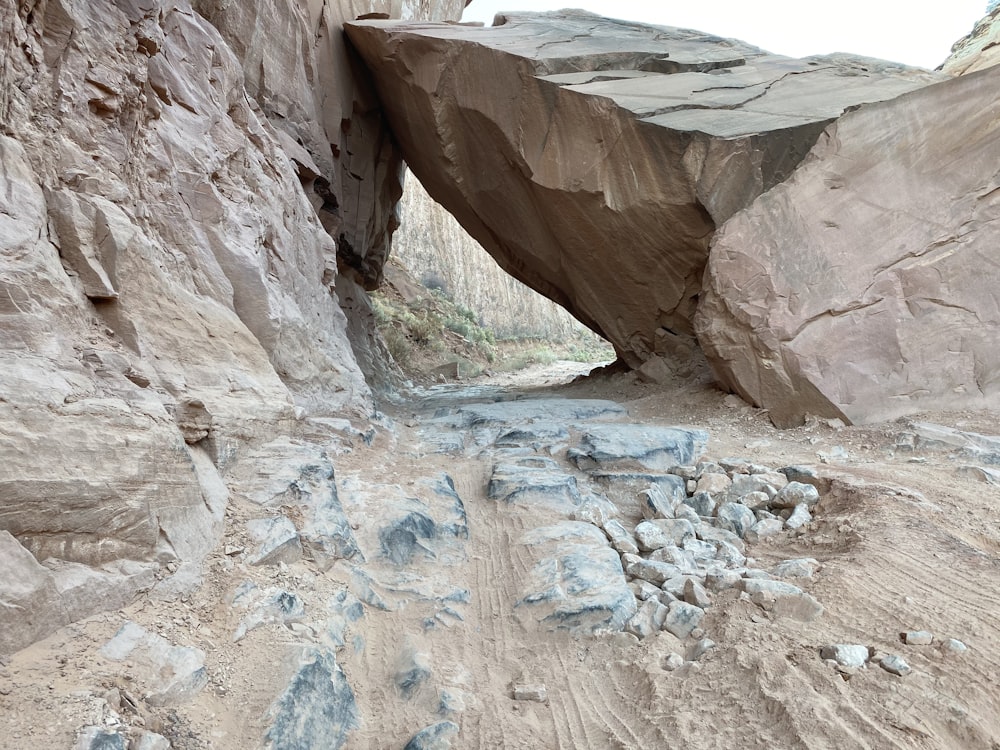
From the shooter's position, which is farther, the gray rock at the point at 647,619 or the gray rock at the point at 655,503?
the gray rock at the point at 655,503

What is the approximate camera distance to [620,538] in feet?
10.4

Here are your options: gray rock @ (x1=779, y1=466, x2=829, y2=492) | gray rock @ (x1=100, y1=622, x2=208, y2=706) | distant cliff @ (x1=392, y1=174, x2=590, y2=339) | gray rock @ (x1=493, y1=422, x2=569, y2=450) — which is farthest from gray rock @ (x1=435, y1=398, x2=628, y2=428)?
distant cliff @ (x1=392, y1=174, x2=590, y2=339)

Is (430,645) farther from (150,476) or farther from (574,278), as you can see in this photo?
(574,278)

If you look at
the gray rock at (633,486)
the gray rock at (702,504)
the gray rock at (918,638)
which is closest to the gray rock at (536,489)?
the gray rock at (633,486)

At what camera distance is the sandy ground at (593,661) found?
1621 millimetres

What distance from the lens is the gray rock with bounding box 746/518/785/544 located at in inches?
127

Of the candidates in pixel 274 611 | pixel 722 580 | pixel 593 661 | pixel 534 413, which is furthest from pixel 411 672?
pixel 534 413

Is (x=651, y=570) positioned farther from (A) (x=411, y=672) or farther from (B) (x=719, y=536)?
(A) (x=411, y=672)

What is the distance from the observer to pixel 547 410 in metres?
6.33

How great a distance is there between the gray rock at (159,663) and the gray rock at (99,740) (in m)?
0.18

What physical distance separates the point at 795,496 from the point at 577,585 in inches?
65.6

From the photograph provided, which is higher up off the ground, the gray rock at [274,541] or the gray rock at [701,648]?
the gray rock at [274,541]

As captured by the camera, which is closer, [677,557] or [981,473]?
[677,557]

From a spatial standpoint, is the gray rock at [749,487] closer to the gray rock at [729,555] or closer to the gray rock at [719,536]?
the gray rock at [719,536]
